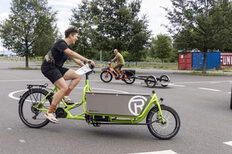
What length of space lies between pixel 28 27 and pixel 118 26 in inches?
422

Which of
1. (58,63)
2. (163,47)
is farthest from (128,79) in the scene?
(163,47)

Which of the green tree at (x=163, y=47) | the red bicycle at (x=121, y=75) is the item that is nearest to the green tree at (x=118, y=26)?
the red bicycle at (x=121, y=75)

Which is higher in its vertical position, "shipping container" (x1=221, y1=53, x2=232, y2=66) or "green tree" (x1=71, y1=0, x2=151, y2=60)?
"green tree" (x1=71, y1=0, x2=151, y2=60)

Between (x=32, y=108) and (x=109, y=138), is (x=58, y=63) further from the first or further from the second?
(x=109, y=138)

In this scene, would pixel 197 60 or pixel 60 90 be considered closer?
pixel 60 90

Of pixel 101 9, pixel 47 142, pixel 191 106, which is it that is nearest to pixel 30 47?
pixel 101 9

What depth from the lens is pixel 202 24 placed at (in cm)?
2188

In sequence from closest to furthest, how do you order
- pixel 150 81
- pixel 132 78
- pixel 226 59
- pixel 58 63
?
1. pixel 58 63
2. pixel 150 81
3. pixel 132 78
4. pixel 226 59

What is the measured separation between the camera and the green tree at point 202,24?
21.7 meters

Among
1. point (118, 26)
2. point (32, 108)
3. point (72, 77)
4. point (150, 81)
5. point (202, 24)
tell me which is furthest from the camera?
point (118, 26)

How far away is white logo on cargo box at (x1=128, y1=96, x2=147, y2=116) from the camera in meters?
4.44

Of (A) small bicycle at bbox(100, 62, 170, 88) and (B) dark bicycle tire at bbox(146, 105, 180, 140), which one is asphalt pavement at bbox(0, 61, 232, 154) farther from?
(A) small bicycle at bbox(100, 62, 170, 88)

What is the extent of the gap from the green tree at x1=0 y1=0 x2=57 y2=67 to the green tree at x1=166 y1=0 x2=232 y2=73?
44.8 ft

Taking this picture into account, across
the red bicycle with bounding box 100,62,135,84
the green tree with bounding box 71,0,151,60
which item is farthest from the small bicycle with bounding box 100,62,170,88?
the green tree with bounding box 71,0,151,60
